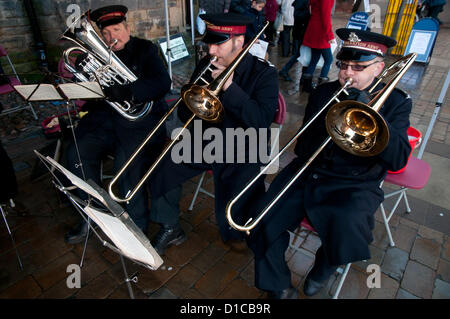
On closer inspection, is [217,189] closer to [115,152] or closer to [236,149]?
[236,149]

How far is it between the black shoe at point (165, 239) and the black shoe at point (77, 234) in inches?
26.1

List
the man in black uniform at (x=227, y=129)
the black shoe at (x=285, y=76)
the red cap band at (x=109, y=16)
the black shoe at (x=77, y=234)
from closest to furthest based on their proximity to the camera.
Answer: the man in black uniform at (x=227, y=129) → the red cap band at (x=109, y=16) → the black shoe at (x=77, y=234) → the black shoe at (x=285, y=76)

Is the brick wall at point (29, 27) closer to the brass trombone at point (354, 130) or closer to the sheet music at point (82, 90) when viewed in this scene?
the sheet music at point (82, 90)

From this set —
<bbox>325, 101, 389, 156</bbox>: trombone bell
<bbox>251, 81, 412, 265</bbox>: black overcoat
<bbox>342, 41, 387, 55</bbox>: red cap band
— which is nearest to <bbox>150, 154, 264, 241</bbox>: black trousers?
<bbox>251, 81, 412, 265</bbox>: black overcoat

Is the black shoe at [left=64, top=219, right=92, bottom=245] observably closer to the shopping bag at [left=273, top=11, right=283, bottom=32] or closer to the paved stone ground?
the paved stone ground

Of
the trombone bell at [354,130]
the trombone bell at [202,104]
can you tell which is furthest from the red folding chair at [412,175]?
the trombone bell at [202,104]

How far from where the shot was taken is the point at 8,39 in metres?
5.49

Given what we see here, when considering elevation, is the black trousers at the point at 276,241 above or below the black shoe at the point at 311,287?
above

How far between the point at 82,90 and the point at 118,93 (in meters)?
0.31

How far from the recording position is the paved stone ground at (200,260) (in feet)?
7.66

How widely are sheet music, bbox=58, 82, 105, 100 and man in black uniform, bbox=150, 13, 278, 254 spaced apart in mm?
714
